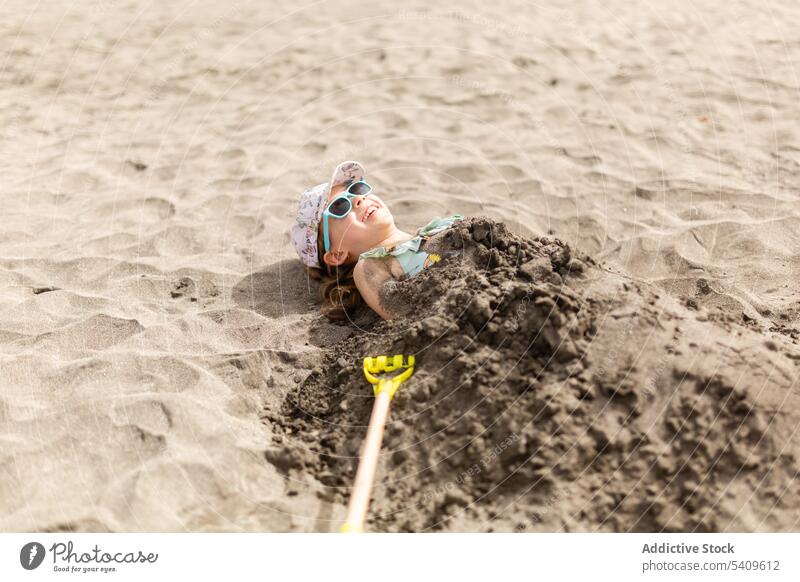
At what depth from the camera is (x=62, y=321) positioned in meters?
4.36

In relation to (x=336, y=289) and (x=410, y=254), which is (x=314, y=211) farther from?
(x=410, y=254)

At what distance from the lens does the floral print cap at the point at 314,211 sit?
458 centimetres

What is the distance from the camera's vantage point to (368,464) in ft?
10.2

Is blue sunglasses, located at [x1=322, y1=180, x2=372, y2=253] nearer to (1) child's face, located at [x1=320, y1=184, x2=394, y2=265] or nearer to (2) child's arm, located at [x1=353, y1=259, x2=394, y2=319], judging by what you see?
(1) child's face, located at [x1=320, y1=184, x2=394, y2=265]

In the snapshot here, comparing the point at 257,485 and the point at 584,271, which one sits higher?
the point at 584,271

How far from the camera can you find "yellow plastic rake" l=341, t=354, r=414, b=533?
290 centimetres

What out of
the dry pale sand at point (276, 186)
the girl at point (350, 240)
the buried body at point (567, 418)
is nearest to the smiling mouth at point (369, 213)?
the girl at point (350, 240)

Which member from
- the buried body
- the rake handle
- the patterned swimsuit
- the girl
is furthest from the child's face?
the rake handle

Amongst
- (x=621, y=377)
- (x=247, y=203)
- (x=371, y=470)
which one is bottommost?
(x=247, y=203)

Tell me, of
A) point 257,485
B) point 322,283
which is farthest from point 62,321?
point 257,485

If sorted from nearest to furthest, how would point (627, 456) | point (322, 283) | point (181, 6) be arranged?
1. point (627, 456)
2. point (322, 283)
3. point (181, 6)

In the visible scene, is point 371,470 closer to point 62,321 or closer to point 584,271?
point 584,271

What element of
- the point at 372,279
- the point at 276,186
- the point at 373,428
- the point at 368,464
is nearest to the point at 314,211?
the point at 372,279
